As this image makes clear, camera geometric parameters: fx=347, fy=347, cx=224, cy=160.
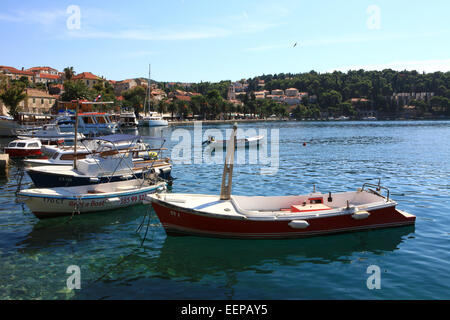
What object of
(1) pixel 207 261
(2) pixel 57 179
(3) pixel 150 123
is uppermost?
(3) pixel 150 123

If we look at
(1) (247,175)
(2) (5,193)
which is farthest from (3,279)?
(1) (247,175)

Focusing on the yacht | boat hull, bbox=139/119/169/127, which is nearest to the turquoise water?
the yacht

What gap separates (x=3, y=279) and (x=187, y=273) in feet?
21.1

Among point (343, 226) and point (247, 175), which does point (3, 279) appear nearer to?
point (343, 226)

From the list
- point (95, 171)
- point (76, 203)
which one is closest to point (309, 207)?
point (76, 203)

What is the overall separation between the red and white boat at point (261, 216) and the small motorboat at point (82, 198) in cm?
181

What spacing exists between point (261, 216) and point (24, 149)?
1471 inches

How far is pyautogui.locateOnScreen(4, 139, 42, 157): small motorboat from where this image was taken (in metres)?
41.6

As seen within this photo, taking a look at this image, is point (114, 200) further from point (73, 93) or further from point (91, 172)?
point (73, 93)

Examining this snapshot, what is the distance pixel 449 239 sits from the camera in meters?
16.3

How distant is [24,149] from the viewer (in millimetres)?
41719

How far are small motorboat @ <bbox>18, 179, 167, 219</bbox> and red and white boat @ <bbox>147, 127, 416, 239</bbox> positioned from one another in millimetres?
1813

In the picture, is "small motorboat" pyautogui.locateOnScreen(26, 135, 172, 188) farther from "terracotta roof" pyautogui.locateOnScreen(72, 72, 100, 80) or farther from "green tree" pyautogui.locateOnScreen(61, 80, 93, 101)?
"terracotta roof" pyautogui.locateOnScreen(72, 72, 100, 80)

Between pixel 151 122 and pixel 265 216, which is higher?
pixel 151 122
